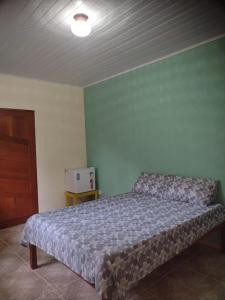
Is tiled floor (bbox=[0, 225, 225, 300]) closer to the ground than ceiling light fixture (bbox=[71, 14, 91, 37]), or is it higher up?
closer to the ground

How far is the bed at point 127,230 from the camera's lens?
Answer: 1605 millimetres

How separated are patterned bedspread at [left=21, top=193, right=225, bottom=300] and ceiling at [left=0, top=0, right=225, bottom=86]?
6.21 feet

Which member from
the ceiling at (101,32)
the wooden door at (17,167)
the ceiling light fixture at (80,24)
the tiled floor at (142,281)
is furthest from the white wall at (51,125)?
the ceiling light fixture at (80,24)

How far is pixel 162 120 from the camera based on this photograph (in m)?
3.31

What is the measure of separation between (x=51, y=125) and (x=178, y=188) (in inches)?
98.7

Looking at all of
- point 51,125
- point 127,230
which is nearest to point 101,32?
point 127,230

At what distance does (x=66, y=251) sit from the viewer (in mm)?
1836

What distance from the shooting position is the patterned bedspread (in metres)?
1.59

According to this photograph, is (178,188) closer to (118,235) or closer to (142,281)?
(142,281)

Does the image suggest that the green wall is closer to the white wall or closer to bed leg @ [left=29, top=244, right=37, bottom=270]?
the white wall

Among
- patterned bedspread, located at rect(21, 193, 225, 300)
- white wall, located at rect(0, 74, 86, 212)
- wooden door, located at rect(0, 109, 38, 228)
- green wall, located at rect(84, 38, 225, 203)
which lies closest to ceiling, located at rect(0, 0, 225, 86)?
green wall, located at rect(84, 38, 225, 203)

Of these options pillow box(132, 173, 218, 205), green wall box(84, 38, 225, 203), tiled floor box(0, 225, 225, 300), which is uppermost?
green wall box(84, 38, 225, 203)

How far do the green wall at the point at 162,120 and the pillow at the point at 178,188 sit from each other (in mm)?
133

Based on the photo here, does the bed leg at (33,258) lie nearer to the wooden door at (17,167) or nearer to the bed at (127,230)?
the bed at (127,230)
